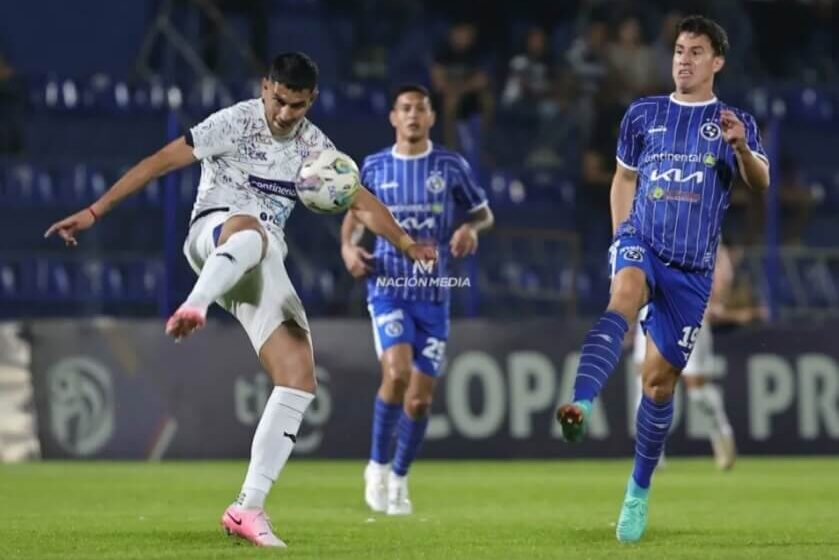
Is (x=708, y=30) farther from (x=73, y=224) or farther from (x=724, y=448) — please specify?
(x=724, y=448)

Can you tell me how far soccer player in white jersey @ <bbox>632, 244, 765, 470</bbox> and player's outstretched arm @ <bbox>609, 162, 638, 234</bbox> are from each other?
19.7ft

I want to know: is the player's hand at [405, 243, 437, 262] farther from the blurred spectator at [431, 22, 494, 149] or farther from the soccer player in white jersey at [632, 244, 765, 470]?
the blurred spectator at [431, 22, 494, 149]

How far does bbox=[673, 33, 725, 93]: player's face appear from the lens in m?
7.85

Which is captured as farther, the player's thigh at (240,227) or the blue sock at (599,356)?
the player's thigh at (240,227)

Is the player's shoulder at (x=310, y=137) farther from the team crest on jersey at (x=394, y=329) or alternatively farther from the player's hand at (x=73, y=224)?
the team crest on jersey at (x=394, y=329)

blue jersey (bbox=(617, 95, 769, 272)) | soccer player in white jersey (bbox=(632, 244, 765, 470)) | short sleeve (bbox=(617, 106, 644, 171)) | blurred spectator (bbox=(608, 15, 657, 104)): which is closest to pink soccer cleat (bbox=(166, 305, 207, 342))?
blue jersey (bbox=(617, 95, 769, 272))

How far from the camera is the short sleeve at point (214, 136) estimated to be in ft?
25.4

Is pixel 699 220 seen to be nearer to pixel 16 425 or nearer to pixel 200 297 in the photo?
pixel 200 297

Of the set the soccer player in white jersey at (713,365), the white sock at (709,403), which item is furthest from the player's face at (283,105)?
the white sock at (709,403)

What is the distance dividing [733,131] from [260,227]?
1983 millimetres

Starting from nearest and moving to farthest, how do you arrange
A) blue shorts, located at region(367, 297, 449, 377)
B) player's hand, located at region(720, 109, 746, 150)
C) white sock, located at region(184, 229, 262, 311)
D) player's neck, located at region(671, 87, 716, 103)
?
white sock, located at region(184, 229, 262, 311)
player's hand, located at region(720, 109, 746, 150)
player's neck, located at region(671, 87, 716, 103)
blue shorts, located at region(367, 297, 449, 377)

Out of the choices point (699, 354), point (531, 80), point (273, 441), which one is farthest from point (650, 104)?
point (531, 80)

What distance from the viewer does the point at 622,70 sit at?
1916 centimetres

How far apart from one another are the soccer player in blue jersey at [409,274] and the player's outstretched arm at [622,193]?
2.39 meters
